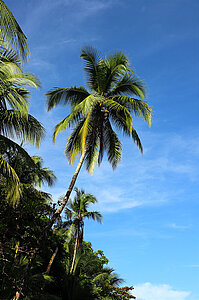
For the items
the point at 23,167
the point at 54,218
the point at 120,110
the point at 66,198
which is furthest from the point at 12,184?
the point at 23,167

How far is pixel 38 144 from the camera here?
10.9 metres

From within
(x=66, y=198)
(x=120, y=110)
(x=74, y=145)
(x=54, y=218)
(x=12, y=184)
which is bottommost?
(x=54, y=218)

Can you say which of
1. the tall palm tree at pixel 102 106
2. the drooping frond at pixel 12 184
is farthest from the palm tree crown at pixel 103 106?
the drooping frond at pixel 12 184

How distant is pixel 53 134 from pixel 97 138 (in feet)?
6.68

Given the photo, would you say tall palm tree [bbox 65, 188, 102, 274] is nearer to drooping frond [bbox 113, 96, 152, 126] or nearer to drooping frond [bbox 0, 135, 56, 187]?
drooping frond [bbox 0, 135, 56, 187]

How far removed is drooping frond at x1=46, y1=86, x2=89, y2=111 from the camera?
43.6ft

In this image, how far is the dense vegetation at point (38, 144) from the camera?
816cm

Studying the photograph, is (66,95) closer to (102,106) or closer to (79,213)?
(102,106)

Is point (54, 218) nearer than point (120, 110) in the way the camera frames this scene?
Yes

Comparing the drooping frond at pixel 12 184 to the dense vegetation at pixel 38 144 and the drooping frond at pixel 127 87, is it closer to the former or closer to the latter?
the dense vegetation at pixel 38 144

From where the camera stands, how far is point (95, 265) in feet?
76.6

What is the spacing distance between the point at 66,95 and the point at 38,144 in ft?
12.1

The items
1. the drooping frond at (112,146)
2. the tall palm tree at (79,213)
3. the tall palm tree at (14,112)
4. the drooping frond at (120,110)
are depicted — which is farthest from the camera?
the tall palm tree at (79,213)

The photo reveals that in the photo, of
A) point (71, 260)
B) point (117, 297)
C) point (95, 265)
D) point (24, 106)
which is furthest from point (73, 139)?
point (117, 297)
